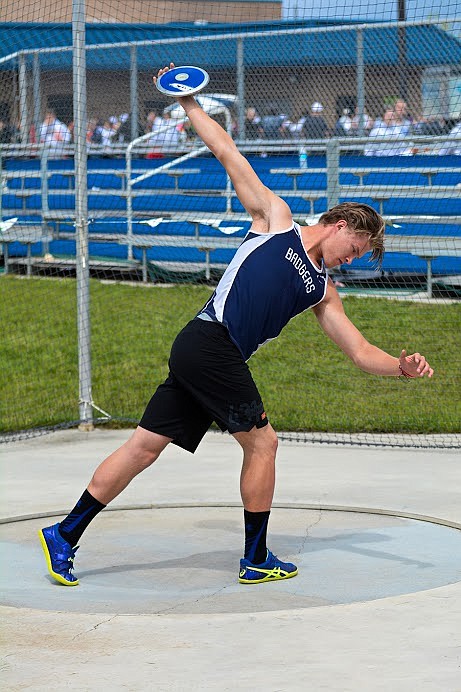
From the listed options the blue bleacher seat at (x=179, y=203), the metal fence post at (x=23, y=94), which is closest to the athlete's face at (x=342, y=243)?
the metal fence post at (x=23, y=94)

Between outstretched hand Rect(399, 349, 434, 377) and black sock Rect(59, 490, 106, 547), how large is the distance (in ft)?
4.76

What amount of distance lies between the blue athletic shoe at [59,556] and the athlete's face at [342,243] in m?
1.68

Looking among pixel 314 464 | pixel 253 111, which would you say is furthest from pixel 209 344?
pixel 253 111

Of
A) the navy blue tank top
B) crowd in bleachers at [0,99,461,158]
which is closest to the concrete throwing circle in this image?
the navy blue tank top

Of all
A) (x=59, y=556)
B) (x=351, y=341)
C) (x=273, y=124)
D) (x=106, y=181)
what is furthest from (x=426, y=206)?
(x=59, y=556)

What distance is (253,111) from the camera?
498 inches

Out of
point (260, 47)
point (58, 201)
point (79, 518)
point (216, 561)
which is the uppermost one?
point (260, 47)

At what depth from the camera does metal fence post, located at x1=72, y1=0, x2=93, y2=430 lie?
9.10 meters

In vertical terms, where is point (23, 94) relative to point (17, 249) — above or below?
above

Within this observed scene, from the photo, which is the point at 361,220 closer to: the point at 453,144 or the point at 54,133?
the point at 453,144

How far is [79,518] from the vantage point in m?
5.41

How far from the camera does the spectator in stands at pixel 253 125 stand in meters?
12.7

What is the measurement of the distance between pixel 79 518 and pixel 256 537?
0.78 m

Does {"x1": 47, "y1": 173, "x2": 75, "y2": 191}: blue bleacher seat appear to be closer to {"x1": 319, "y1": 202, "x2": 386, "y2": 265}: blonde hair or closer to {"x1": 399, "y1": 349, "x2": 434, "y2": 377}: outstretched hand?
{"x1": 319, "y1": 202, "x2": 386, "y2": 265}: blonde hair
